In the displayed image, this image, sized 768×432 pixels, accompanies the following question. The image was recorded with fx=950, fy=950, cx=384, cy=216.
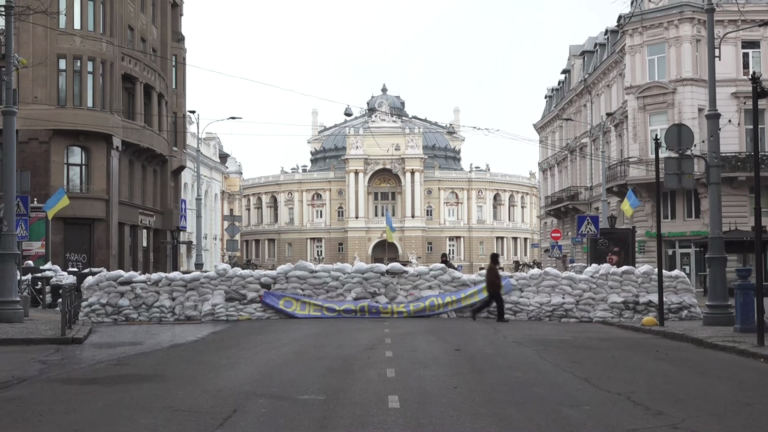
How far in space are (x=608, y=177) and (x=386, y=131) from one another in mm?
73734

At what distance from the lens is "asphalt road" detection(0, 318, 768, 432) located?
28.3ft

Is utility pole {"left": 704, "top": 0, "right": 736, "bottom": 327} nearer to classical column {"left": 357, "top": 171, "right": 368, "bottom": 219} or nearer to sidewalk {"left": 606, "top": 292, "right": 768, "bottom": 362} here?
sidewalk {"left": 606, "top": 292, "right": 768, "bottom": 362}

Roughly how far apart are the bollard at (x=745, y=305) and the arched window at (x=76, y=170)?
86.8 ft

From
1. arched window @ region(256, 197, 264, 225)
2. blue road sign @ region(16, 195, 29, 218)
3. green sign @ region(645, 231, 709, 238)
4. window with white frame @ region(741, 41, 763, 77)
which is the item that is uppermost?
window with white frame @ region(741, 41, 763, 77)

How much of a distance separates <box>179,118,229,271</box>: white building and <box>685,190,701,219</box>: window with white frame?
3289cm

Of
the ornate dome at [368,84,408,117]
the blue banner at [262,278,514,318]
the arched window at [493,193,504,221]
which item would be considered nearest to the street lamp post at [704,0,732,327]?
the blue banner at [262,278,514,318]

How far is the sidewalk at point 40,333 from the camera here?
55.5ft

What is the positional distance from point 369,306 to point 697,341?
9657 millimetres

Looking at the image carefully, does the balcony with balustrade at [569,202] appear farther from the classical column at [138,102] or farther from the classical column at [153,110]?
the classical column at [138,102]

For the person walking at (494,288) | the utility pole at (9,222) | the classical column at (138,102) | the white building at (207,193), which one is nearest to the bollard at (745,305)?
the person walking at (494,288)

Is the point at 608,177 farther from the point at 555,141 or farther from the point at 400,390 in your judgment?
the point at 400,390

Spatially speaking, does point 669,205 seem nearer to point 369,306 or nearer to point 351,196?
point 369,306

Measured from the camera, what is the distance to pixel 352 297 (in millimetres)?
24469

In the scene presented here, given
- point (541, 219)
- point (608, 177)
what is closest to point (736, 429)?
point (608, 177)
